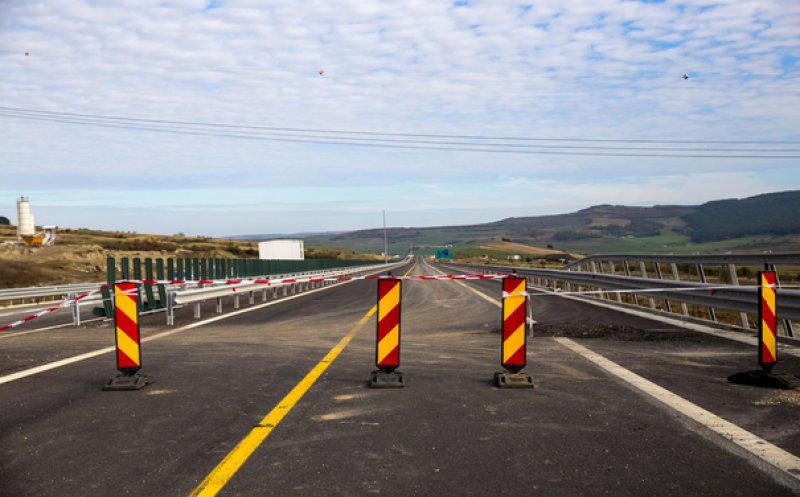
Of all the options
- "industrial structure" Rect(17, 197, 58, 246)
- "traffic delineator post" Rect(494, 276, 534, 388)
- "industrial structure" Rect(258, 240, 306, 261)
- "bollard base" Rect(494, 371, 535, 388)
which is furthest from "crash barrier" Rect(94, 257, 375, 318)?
"industrial structure" Rect(17, 197, 58, 246)

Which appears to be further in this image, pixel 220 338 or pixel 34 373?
pixel 220 338

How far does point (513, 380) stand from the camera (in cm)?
725

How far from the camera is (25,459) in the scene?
4871mm

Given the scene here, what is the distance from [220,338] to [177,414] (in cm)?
588

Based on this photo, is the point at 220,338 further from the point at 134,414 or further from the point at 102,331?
the point at 134,414

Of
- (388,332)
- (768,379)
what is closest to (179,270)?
(388,332)

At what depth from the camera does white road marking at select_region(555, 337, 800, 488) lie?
4.62 metres

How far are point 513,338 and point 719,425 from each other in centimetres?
243

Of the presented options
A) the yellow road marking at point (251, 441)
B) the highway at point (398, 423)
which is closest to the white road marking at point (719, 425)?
the highway at point (398, 423)

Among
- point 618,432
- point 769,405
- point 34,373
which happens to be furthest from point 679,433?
point 34,373

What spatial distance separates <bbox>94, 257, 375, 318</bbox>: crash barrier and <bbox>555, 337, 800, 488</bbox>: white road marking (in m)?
10.9

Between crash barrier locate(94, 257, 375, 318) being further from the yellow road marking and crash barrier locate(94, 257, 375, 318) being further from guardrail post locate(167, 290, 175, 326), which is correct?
the yellow road marking

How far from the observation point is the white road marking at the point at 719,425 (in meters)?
4.62

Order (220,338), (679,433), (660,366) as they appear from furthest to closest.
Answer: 1. (220,338)
2. (660,366)
3. (679,433)
